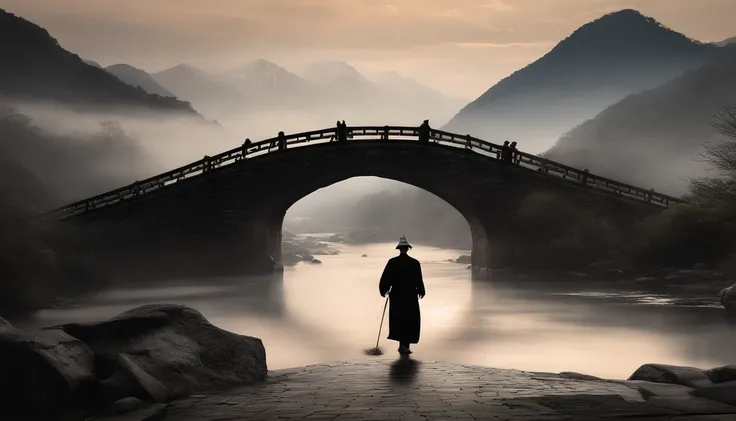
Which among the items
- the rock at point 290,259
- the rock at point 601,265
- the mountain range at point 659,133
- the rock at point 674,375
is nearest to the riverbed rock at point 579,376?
the rock at point 674,375

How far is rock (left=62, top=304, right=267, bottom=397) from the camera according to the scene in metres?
9.73

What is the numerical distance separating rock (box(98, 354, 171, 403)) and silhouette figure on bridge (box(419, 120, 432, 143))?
32234mm

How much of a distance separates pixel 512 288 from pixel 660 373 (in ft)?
83.5

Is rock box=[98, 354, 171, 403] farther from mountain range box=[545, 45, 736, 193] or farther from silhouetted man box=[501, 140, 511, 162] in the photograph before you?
mountain range box=[545, 45, 736, 193]

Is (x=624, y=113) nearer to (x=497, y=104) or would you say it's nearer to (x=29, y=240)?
(x=497, y=104)

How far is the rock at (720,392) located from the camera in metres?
8.49

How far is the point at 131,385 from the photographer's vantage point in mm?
9070

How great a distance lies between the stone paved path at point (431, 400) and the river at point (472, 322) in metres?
4.09

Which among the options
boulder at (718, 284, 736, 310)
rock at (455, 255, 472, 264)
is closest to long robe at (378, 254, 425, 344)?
boulder at (718, 284, 736, 310)

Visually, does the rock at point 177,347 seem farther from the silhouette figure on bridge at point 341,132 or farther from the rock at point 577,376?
the silhouette figure on bridge at point 341,132

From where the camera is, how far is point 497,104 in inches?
7023

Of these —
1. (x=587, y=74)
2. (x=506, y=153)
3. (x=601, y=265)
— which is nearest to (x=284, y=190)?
(x=506, y=153)

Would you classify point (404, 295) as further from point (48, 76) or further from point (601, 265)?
point (48, 76)

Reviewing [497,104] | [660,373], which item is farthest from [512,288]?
[497,104]
